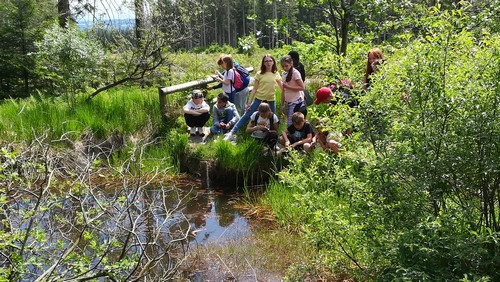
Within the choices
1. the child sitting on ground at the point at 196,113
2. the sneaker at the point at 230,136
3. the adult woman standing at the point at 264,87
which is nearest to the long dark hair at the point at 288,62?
the adult woman standing at the point at 264,87

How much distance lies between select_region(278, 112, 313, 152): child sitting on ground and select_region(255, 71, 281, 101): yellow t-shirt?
0.86 m

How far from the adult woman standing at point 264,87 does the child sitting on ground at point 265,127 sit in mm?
376

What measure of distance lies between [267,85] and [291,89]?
1.48 ft

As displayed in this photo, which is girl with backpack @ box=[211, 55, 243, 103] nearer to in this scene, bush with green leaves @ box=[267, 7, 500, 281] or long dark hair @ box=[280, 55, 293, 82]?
long dark hair @ box=[280, 55, 293, 82]

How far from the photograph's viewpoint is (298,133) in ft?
22.2

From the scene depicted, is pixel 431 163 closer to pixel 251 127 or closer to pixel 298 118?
pixel 298 118

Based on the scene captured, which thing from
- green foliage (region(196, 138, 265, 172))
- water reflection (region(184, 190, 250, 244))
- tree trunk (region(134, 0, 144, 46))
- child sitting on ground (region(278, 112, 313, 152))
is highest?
tree trunk (region(134, 0, 144, 46))

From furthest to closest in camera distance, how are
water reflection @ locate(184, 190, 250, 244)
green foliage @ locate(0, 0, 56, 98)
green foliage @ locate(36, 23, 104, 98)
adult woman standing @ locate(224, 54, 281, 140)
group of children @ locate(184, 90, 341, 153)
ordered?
green foliage @ locate(0, 0, 56, 98)
green foliage @ locate(36, 23, 104, 98)
adult woman standing @ locate(224, 54, 281, 140)
group of children @ locate(184, 90, 341, 153)
water reflection @ locate(184, 190, 250, 244)

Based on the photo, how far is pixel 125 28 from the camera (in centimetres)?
1055

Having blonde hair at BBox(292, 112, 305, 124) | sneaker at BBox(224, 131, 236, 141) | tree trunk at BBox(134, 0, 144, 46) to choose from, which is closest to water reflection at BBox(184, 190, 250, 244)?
sneaker at BBox(224, 131, 236, 141)

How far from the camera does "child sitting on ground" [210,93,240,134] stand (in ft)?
26.1

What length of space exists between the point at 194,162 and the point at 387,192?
16.2ft

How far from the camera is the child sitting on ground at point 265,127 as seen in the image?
7.18 m

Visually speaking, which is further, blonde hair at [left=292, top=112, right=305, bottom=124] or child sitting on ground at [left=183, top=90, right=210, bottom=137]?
child sitting on ground at [left=183, top=90, right=210, bottom=137]
